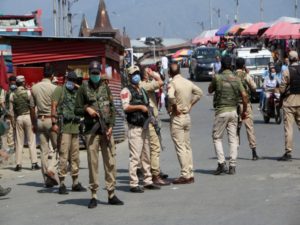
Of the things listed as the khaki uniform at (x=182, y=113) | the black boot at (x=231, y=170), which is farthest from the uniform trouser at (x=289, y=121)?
the khaki uniform at (x=182, y=113)

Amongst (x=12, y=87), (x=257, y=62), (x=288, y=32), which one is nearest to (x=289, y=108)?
(x=12, y=87)

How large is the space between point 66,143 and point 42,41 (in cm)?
870

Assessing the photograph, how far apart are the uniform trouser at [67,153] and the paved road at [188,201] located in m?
0.42

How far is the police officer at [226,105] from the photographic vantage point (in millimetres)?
14031

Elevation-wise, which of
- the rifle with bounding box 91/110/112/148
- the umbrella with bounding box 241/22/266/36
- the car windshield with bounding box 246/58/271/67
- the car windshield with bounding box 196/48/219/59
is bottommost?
the rifle with bounding box 91/110/112/148

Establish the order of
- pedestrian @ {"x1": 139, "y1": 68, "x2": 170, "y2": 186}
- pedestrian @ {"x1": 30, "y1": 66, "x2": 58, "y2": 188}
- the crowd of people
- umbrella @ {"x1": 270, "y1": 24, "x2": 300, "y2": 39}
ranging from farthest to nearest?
umbrella @ {"x1": 270, "y1": 24, "x2": 300, "y2": 39} → pedestrian @ {"x1": 30, "y1": 66, "x2": 58, "y2": 188} → pedestrian @ {"x1": 139, "y1": 68, "x2": 170, "y2": 186} → the crowd of people

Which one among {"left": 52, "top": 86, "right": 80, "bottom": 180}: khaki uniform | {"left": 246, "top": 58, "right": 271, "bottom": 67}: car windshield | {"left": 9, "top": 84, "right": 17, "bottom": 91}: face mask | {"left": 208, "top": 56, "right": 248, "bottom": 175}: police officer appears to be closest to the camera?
{"left": 52, "top": 86, "right": 80, "bottom": 180}: khaki uniform

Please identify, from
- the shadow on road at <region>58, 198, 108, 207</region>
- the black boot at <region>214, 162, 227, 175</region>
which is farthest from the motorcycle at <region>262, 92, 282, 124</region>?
the shadow on road at <region>58, 198, 108, 207</region>

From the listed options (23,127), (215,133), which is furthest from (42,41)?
(215,133)

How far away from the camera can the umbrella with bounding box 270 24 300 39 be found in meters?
44.5

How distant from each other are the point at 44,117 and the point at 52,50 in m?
7.18

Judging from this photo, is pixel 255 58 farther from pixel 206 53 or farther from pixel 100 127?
pixel 100 127

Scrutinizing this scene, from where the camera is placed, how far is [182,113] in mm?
13164

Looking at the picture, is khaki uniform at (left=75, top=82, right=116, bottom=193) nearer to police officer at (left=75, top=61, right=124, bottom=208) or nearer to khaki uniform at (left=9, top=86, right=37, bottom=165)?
police officer at (left=75, top=61, right=124, bottom=208)
